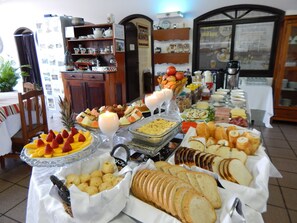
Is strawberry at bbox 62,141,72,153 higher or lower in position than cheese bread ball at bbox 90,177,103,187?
higher

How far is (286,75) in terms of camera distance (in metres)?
3.50

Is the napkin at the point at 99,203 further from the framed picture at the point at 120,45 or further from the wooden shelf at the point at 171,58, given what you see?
the framed picture at the point at 120,45

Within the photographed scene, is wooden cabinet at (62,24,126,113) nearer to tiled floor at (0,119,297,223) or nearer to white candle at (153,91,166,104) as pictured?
tiled floor at (0,119,297,223)

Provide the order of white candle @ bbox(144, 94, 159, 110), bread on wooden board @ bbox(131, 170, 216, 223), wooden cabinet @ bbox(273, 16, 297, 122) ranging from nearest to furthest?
bread on wooden board @ bbox(131, 170, 216, 223) → white candle @ bbox(144, 94, 159, 110) → wooden cabinet @ bbox(273, 16, 297, 122)

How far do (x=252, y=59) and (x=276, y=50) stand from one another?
0.38m

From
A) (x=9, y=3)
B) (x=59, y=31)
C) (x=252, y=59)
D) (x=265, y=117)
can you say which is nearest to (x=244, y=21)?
(x=252, y=59)

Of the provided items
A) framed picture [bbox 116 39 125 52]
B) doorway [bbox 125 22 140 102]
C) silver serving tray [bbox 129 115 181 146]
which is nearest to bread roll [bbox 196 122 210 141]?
silver serving tray [bbox 129 115 181 146]

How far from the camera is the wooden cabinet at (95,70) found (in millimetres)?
4105

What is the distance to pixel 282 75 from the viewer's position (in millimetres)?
3398

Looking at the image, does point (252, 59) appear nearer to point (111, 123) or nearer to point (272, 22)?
point (272, 22)

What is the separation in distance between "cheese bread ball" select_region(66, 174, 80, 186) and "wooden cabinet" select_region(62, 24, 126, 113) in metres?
3.42

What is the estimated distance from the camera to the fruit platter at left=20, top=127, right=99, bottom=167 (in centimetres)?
89

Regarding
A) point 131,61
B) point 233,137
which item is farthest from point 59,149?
point 131,61

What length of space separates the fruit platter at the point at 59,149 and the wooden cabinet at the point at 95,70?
3.13 m
